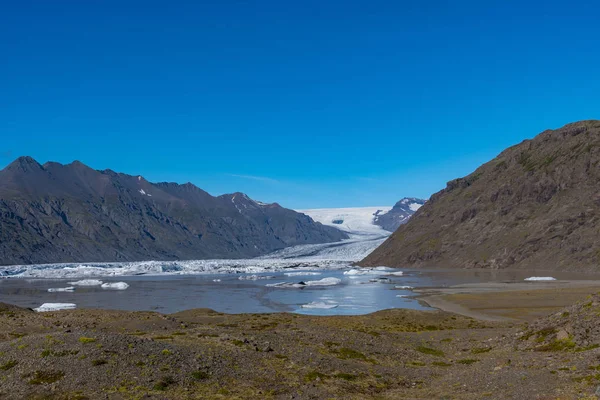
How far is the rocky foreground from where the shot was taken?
2052 centimetres

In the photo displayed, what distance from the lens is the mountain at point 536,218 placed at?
462ft

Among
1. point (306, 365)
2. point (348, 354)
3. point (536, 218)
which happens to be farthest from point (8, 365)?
point (536, 218)

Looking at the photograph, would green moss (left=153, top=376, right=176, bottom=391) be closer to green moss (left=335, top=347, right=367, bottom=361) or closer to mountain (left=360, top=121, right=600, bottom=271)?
green moss (left=335, top=347, right=367, bottom=361)

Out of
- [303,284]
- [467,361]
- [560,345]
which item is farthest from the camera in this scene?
[303,284]

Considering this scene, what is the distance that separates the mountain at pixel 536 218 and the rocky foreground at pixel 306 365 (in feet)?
346

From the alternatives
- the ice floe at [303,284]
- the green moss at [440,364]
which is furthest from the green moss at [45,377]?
the ice floe at [303,284]

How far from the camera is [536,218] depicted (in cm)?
16238

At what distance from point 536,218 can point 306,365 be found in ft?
500

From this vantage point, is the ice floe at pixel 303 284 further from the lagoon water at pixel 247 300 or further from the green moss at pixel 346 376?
the green moss at pixel 346 376

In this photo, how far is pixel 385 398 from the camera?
21266 millimetres

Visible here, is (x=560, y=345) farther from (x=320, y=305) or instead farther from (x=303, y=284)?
(x=303, y=284)

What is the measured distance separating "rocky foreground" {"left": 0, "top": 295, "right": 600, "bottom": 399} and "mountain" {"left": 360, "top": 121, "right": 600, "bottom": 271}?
4151 inches

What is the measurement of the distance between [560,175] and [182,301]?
5222 inches

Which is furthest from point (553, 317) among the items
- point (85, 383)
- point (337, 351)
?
point (85, 383)
